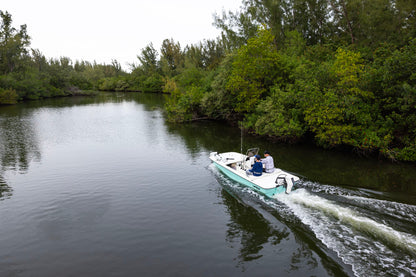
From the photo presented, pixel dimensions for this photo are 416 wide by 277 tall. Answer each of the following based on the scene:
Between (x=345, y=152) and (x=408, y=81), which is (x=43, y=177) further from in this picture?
(x=408, y=81)

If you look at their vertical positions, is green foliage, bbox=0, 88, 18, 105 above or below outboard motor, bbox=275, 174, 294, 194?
above

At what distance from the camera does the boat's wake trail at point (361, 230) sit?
7.48 metres

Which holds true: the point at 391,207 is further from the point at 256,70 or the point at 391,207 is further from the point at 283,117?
the point at 256,70

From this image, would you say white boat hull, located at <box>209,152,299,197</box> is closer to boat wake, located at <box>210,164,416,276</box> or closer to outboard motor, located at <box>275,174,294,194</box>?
outboard motor, located at <box>275,174,294,194</box>

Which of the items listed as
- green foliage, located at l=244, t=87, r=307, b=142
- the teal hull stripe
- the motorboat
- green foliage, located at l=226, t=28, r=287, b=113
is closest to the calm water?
the teal hull stripe

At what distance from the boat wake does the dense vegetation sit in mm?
7354

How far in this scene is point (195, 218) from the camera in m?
10.9

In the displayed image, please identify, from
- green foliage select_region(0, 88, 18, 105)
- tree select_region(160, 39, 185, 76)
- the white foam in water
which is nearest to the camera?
the white foam in water

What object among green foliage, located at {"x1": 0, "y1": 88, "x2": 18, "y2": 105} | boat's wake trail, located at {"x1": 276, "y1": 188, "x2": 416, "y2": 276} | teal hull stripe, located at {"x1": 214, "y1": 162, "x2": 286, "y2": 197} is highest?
green foliage, located at {"x1": 0, "y1": 88, "x2": 18, "y2": 105}

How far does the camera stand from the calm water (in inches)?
313

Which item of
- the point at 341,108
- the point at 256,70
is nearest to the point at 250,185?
the point at 341,108

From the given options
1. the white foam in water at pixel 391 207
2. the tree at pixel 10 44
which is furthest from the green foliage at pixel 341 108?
the tree at pixel 10 44

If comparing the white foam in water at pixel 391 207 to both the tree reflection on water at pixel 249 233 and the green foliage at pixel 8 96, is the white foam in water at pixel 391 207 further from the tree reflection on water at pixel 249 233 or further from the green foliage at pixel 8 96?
the green foliage at pixel 8 96

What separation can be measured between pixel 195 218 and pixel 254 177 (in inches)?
159
